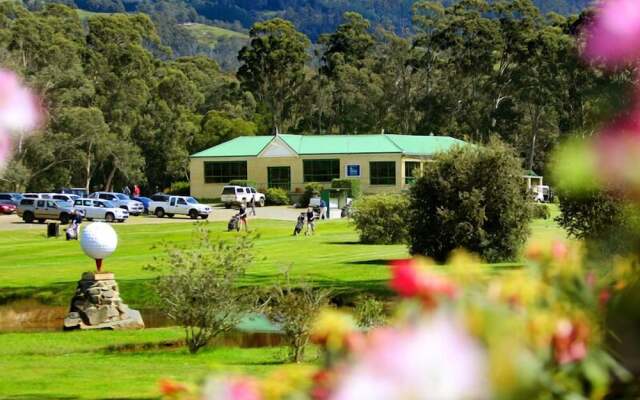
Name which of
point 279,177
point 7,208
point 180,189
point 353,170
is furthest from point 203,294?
point 180,189

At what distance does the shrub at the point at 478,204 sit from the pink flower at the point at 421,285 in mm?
26703

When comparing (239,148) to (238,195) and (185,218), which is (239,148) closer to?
→ (238,195)

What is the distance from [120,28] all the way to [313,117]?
23610mm

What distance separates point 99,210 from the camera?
2140 inches

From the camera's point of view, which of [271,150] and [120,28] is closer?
[271,150]

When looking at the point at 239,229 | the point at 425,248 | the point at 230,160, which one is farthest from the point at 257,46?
the point at 425,248

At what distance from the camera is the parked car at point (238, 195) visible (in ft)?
222

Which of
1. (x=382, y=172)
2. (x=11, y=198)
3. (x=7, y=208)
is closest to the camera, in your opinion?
(x=7, y=208)

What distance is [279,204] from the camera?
71812mm

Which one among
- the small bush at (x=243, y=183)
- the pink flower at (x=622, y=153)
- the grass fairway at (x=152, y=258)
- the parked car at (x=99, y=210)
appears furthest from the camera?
the small bush at (x=243, y=183)

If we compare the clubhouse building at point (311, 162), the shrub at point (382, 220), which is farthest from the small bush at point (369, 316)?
the clubhouse building at point (311, 162)

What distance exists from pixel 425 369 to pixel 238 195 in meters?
66.2

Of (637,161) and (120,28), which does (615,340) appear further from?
(120,28)

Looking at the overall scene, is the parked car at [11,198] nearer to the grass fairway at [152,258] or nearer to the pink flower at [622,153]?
the grass fairway at [152,258]
